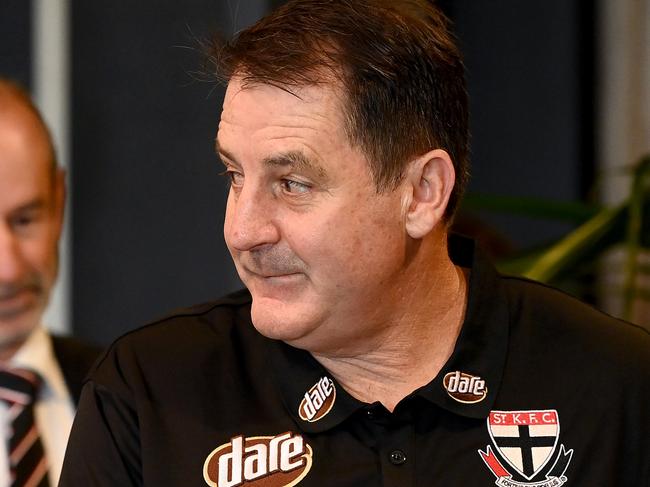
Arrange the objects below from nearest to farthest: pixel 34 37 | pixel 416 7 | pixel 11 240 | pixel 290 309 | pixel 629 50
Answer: pixel 290 309 < pixel 416 7 < pixel 11 240 < pixel 34 37 < pixel 629 50

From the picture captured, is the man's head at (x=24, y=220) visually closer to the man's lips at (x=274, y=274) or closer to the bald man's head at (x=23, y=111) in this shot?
the bald man's head at (x=23, y=111)

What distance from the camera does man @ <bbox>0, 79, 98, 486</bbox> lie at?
2004 millimetres

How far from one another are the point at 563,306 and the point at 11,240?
3.08 feet

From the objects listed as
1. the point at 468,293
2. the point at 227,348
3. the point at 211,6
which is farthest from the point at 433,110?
the point at 211,6

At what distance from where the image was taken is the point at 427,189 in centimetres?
172

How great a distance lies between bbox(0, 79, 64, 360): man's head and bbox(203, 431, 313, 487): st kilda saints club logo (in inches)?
23.3

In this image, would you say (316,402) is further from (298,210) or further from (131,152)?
(131,152)

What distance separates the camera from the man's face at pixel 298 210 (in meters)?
1.59

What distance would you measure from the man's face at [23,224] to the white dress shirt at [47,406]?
28 mm

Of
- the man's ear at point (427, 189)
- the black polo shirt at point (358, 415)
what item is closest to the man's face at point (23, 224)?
the black polo shirt at point (358, 415)

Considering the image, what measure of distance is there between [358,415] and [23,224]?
74 centimetres

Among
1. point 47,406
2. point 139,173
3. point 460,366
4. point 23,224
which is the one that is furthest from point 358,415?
point 139,173

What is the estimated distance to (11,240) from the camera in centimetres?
204

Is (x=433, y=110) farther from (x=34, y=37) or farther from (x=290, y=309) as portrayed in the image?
(x=34, y=37)
